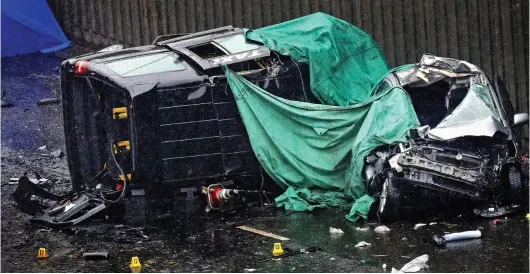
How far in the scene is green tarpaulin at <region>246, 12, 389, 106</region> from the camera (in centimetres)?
1121

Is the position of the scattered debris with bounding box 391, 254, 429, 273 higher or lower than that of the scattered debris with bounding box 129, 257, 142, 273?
lower

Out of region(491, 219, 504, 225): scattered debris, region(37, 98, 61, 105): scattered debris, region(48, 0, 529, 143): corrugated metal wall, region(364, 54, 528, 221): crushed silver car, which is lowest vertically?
region(491, 219, 504, 225): scattered debris

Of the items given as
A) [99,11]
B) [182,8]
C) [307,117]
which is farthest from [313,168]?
[99,11]

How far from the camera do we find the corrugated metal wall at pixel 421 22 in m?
13.0

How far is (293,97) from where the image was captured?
11.1m

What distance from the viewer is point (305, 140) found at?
11031mm

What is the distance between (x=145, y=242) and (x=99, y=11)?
803 cm

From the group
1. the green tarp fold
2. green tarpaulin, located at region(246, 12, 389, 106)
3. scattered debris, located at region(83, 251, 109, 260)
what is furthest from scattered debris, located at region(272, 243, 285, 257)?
green tarpaulin, located at region(246, 12, 389, 106)

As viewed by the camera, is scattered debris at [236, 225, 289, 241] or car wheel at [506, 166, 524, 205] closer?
scattered debris at [236, 225, 289, 241]

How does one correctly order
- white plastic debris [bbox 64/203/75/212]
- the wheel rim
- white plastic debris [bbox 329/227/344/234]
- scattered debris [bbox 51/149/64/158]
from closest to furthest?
white plastic debris [bbox 329/227/344/234] → the wheel rim → white plastic debris [bbox 64/203/75/212] → scattered debris [bbox 51/149/64/158]

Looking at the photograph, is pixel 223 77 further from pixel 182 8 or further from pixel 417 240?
pixel 182 8

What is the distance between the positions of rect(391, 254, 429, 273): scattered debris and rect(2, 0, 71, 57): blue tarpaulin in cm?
1051

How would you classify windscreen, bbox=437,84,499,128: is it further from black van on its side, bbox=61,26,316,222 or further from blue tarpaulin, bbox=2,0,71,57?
blue tarpaulin, bbox=2,0,71,57

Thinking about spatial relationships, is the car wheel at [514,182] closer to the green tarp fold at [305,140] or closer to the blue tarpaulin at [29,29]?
the green tarp fold at [305,140]
